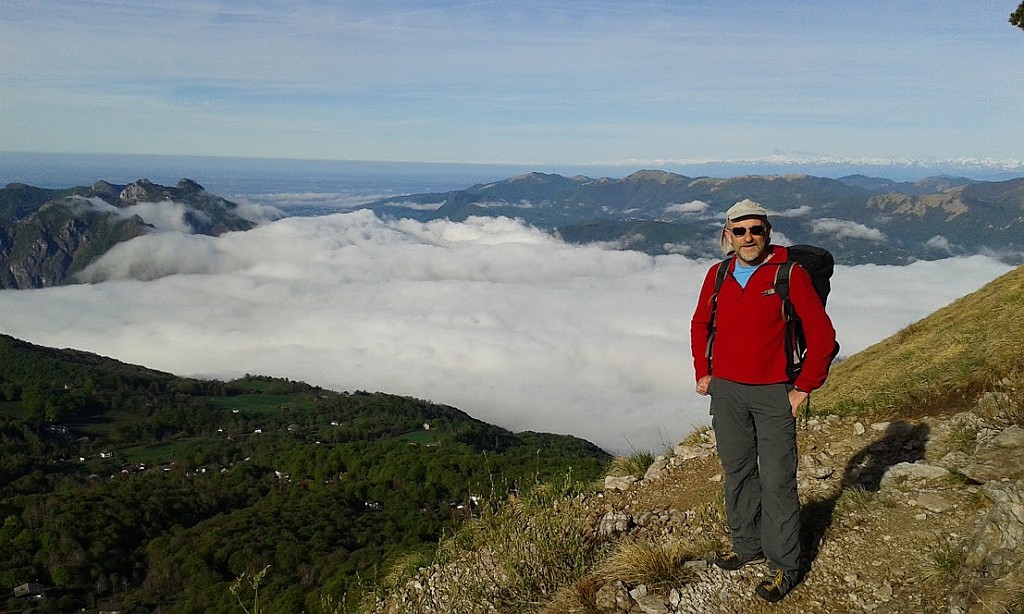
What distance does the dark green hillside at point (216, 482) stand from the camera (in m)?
49.4

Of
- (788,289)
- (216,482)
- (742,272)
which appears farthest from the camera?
(216,482)

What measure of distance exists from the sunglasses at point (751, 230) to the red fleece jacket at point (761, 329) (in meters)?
0.18

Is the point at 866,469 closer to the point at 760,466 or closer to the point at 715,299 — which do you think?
the point at 760,466

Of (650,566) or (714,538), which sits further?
(714,538)

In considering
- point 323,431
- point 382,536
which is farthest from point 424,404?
point 382,536

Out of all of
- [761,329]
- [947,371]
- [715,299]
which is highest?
[715,299]

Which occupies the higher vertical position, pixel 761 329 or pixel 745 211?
pixel 745 211

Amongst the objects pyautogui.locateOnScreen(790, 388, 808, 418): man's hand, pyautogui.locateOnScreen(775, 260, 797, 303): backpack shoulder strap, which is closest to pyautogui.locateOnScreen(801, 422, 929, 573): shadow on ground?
pyautogui.locateOnScreen(790, 388, 808, 418): man's hand

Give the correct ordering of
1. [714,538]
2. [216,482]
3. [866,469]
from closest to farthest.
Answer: [714,538] → [866,469] → [216,482]

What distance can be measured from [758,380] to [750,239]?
1.07 m

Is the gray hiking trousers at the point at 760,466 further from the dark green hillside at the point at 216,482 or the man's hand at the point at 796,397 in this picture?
the dark green hillside at the point at 216,482

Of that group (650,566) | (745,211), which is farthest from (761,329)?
(650,566)

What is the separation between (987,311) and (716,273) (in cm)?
1284

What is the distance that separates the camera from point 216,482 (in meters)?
91.1
